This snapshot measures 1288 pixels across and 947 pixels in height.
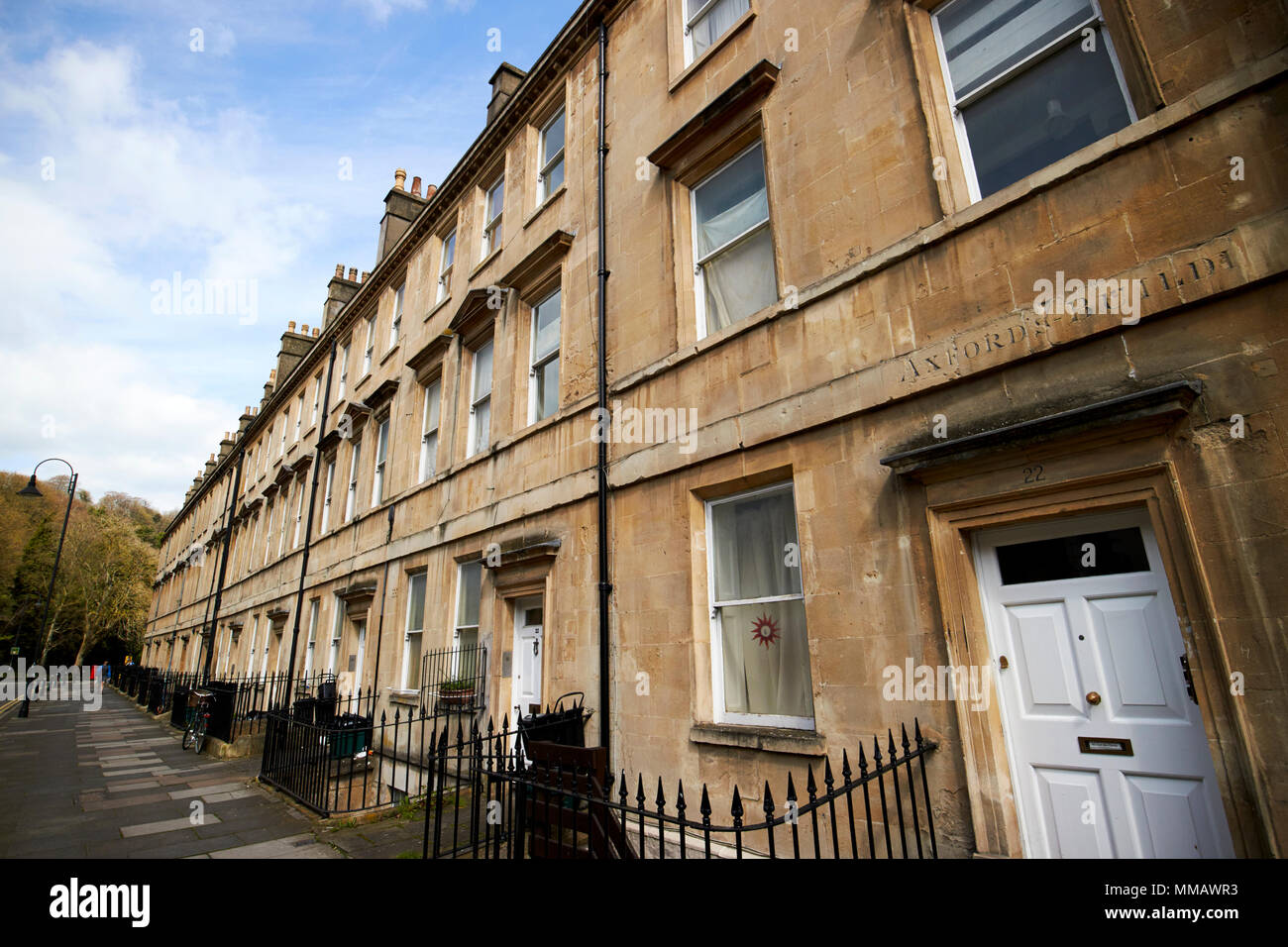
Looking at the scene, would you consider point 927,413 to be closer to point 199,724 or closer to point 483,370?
point 483,370

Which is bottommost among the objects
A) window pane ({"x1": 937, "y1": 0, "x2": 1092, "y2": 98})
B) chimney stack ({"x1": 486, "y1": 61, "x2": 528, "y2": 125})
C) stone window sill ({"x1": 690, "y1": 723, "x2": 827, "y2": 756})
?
stone window sill ({"x1": 690, "y1": 723, "x2": 827, "y2": 756})

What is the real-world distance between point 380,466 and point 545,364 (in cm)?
693

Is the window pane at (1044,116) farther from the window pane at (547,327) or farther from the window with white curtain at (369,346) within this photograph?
the window with white curtain at (369,346)

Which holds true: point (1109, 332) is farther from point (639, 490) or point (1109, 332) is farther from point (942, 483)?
point (639, 490)

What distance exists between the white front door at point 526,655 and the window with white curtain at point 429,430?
4.48 m

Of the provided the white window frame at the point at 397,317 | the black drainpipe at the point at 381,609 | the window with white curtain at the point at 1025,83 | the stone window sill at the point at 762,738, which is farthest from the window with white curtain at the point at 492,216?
the stone window sill at the point at 762,738

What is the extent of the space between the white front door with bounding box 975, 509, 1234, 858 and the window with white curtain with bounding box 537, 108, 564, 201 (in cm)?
921

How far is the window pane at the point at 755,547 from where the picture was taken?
18.2 feet

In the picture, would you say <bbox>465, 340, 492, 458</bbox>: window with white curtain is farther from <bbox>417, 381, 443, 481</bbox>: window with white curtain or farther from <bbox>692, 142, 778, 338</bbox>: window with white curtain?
<bbox>692, 142, 778, 338</bbox>: window with white curtain

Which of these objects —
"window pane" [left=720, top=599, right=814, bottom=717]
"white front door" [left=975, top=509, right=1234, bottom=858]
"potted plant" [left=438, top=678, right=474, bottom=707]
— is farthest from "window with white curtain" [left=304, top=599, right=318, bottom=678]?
"white front door" [left=975, top=509, right=1234, bottom=858]

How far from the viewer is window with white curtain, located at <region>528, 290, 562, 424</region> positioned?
9.15 meters

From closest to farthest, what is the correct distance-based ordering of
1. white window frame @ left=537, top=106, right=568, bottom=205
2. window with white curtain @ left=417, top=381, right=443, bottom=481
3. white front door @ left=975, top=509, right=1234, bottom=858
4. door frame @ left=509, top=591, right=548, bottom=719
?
1. white front door @ left=975, top=509, right=1234, bottom=858
2. door frame @ left=509, top=591, right=548, bottom=719
3. white window frame @ left=537, top=106, right=568, bottom=205
4. window with white curtain @ left=417, top=381, right=443, bottom=481

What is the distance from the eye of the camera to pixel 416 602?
456 inches
